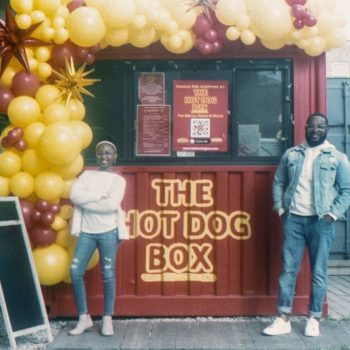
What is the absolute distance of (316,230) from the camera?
5.04m

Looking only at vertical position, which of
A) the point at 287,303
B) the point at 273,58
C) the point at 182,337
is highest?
the point at 273,58

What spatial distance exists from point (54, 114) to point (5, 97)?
518mm

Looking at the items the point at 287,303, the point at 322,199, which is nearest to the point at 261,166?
the point at 322,199

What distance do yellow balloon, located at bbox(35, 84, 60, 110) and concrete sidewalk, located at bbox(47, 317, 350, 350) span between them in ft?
7.12

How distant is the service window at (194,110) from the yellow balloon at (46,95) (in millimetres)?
750

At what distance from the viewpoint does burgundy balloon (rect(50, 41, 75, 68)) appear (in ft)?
17.0

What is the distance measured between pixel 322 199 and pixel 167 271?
178cm

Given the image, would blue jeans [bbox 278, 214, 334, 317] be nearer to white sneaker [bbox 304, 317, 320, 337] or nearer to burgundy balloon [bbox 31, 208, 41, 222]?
white sneaker [bbox 304, 317, 320, 337]

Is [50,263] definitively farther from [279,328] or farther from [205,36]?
[205,36]

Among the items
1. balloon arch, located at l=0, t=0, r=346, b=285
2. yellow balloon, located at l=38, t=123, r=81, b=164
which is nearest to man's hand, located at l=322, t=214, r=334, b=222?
balloon arch, located at l=0, t=0, r=346, b=285

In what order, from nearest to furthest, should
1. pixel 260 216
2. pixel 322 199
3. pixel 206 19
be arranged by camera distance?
pixel 322 199 → pixel 206 19 → pixel 260 216

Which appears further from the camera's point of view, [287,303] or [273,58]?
[273,58]

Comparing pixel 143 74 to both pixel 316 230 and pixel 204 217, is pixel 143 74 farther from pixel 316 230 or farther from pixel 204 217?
pixel 316 230

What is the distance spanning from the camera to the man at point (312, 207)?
4.98 m
